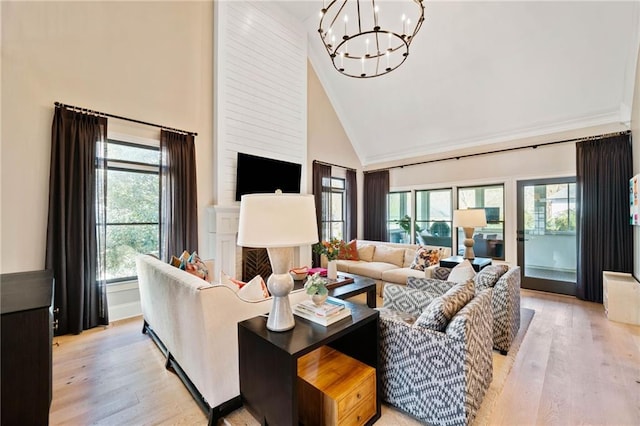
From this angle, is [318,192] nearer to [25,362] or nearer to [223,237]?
[223,237]

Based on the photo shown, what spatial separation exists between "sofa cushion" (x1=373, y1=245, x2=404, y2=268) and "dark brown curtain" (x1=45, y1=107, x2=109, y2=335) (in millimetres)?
4301

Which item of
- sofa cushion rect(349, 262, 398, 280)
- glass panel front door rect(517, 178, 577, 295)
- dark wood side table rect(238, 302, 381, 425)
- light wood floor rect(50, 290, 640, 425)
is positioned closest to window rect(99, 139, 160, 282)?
light wood floor rect(50, 290, 640, 425)

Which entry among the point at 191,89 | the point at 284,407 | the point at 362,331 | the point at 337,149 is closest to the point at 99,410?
the point at 284,407

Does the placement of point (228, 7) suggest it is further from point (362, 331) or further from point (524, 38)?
point (362, 331)

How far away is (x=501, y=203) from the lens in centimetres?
527

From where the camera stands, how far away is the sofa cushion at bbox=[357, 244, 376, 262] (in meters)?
5.59

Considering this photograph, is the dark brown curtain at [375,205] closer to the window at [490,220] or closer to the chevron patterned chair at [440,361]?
the window at [490,220]

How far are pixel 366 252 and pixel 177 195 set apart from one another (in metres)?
3.57

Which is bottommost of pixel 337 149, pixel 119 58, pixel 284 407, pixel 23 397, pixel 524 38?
pixel 284 407

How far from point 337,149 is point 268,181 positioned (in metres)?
2.39

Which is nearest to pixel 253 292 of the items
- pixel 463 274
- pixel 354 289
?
pixel 354 289

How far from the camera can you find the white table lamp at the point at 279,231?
1.51 meters

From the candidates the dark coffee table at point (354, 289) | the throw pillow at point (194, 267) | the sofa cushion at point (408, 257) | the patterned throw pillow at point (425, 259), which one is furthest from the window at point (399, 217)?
the throw pillow at point (194, 267)

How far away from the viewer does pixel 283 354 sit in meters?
1.40
